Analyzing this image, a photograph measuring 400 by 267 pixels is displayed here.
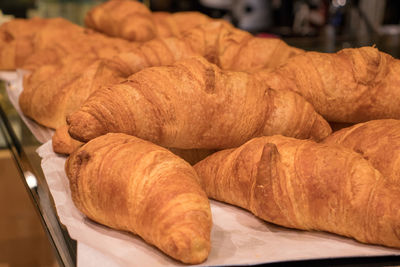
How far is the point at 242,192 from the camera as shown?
0.76 m

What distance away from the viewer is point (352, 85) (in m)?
0.90

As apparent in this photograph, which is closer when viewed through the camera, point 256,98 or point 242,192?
point 242,192

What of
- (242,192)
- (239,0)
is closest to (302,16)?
(239,0)

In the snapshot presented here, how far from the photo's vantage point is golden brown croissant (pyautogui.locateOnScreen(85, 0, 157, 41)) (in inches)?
67.4

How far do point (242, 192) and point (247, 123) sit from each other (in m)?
0.14

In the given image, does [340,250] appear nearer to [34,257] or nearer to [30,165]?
[30,165]

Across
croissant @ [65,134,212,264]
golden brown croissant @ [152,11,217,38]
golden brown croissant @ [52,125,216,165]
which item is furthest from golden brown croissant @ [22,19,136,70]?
croissant @ [65,134,212,264]

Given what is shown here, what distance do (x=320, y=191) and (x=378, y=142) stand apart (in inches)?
6.3

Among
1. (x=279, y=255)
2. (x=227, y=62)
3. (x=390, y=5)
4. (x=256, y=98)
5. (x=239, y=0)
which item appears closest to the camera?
(x=279, y=255)

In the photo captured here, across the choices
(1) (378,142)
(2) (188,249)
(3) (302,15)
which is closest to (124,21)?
(1) (378,142)

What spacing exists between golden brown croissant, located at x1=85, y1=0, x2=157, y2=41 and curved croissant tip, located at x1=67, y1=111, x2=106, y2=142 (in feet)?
3.18

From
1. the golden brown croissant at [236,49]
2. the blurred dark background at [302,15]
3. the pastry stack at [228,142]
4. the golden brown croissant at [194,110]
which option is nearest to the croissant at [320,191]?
the pastry stack at [228,142]

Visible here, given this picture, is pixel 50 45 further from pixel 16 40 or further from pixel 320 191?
pixel 320 191

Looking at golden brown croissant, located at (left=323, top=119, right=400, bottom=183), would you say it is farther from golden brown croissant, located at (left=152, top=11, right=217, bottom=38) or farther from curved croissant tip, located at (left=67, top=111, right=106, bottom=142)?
golden brown croissant, located at (left=152, top=11, right=217, bottom=38)
